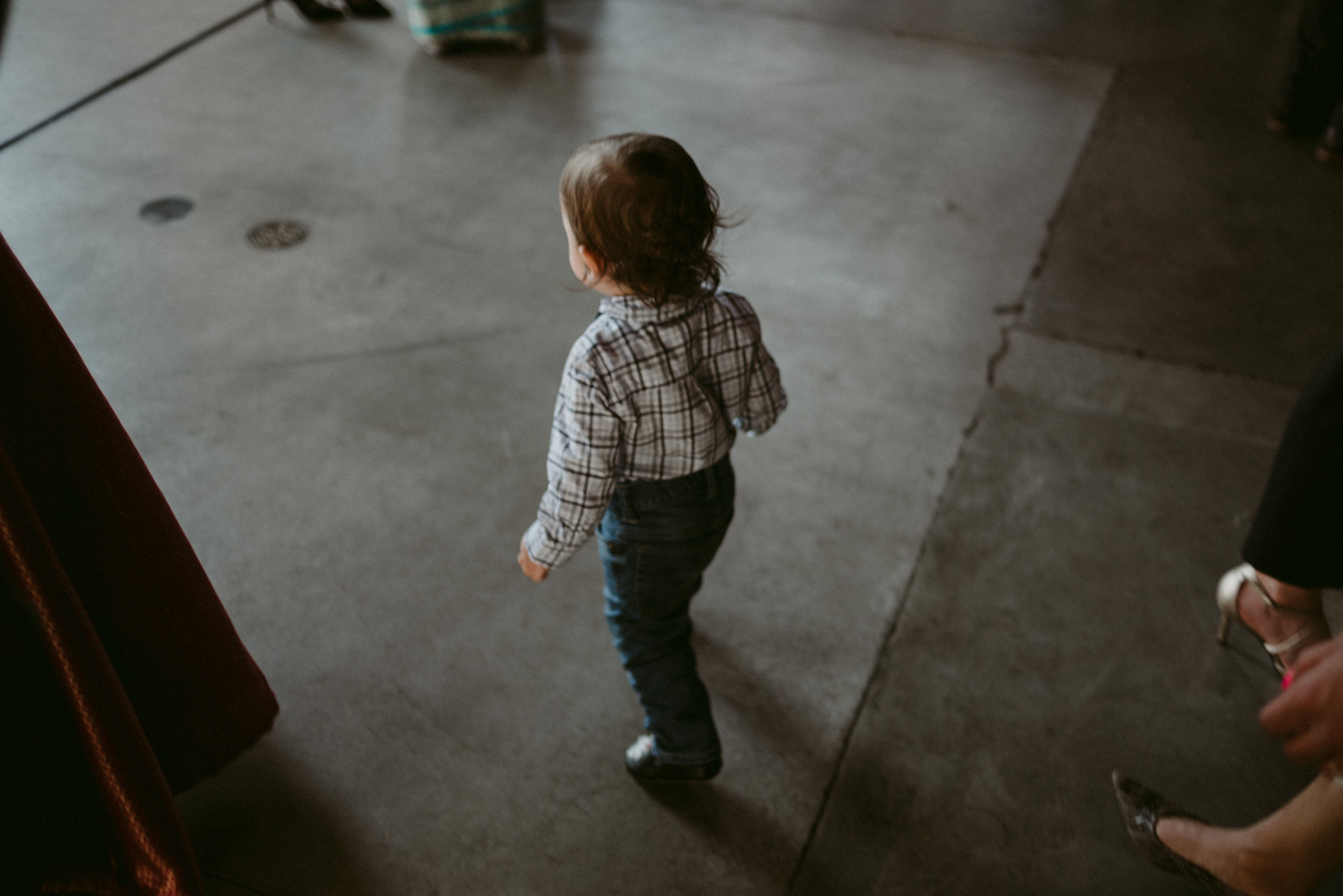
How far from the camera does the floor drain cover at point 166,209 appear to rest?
11.5ft

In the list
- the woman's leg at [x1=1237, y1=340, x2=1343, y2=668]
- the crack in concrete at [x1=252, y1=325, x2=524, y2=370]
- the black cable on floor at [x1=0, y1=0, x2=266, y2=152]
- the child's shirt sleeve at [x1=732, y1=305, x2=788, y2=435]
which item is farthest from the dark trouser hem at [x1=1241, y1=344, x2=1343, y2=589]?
→ the black cable on floor at [x1=0, y1=0, x2=266, y2=152]

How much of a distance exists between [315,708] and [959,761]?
4.32 feet

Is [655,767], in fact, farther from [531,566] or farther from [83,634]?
[83,634]

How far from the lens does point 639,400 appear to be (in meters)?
1.43

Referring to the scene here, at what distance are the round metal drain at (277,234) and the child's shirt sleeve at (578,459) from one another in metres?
2.35

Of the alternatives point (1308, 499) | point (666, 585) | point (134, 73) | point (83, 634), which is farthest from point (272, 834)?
point (134, 73)

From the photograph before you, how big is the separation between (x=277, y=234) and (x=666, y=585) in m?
2.50

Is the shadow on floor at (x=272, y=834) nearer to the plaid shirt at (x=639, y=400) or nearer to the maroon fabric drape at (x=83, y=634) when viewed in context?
the maroon fabric drape at (x=83, y=634)

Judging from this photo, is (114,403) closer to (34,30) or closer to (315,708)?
(315,708)

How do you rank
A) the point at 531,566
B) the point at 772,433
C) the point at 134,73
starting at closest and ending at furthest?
the point at 531,566, the point at 772,433, the point at 134,73

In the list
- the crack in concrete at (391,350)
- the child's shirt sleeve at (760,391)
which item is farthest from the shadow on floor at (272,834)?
the crack in concrete at (391,350)

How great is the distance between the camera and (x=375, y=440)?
8.57 feet

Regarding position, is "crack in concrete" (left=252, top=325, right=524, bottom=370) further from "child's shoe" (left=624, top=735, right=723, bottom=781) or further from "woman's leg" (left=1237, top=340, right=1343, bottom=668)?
"woman's leg" (left=1237, top=340, right=1343, bottom=668)

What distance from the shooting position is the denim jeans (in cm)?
155
